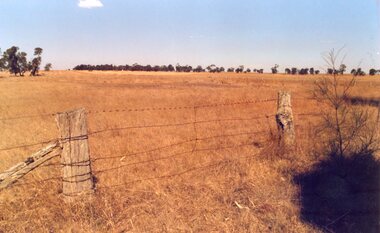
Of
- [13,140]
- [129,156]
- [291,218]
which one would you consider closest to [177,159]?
[129,156]

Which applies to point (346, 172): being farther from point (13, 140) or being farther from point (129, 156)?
point (13, 140)

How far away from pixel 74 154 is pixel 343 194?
153 inches

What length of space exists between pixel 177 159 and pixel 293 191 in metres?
2.32

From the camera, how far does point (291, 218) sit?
168 inches

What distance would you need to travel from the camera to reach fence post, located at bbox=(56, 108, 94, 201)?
165 inches

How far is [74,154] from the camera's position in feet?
14.0

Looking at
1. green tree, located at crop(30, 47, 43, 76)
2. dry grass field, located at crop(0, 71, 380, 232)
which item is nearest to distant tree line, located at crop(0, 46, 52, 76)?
green tree, located at crop(30, 47, 43, 76)

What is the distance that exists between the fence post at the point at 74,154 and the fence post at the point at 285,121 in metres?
4.00

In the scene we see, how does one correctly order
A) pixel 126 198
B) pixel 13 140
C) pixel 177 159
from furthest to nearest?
pixel 13 140 < pixel 177 159 < pixel 126 198

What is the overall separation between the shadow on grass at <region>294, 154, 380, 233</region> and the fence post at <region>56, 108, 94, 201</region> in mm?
2887

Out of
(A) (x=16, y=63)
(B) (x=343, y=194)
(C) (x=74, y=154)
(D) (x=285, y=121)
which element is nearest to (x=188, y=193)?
(C) (x=74, y=154)

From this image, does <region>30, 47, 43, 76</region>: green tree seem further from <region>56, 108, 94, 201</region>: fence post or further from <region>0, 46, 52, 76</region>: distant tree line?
<region>56, 108, 94, 201</region>: fence post

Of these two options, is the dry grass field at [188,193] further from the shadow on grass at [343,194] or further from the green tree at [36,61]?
the green tree at [36,61]

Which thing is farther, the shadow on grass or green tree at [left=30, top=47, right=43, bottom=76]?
green tree at [left=30, top=47, right=43, bottom=76]
